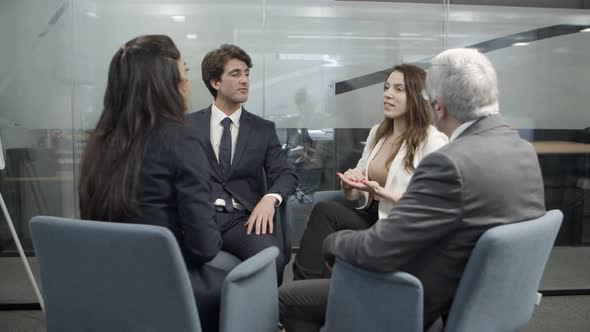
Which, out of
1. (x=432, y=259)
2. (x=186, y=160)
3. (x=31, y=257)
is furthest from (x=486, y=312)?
(x=31, y=257)

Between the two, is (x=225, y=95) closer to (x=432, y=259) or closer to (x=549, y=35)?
(x=432, y=259)

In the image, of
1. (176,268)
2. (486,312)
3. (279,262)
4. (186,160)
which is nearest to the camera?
(176,268)

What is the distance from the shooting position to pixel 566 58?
378 cm

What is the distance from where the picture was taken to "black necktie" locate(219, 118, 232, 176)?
2.79 metres

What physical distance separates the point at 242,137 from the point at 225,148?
11 cm

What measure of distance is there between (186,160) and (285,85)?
87.3 inches

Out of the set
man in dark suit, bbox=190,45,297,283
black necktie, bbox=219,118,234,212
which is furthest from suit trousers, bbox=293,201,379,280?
black necktie, bbox=219,118,234,212

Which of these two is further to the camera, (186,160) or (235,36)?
(235,36)

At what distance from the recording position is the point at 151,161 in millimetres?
1636

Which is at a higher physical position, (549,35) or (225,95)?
(549,35)

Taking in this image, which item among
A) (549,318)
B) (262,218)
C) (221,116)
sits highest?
(221,116)

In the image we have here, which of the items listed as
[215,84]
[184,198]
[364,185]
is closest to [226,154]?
[215,84]

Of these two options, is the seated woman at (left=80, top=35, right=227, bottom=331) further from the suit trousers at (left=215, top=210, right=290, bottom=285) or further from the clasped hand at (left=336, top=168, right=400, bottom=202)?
the clasped hand at (left=336, top=168, right=400, bottom=202)

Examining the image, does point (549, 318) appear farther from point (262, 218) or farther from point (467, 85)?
point (467, 85)
